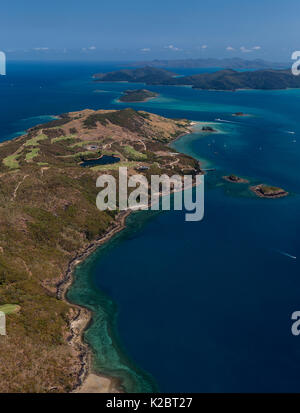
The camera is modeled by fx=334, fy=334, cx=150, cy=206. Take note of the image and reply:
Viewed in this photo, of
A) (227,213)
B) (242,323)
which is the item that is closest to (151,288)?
(242,323)

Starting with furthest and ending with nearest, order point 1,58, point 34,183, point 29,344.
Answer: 1. point 34,183
2. point 29,344
3. point 1,58

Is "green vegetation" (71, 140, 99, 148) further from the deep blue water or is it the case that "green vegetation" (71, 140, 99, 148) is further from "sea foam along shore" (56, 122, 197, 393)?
"sea foam along shore" (56, 122, 197, 393)

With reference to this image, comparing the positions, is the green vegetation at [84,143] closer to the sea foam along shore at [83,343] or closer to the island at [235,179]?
the island at [235,179]

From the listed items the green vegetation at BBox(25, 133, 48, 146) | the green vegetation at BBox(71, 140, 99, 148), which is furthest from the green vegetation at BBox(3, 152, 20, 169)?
the green vegetation at BBox(71, 140, 99, 148)

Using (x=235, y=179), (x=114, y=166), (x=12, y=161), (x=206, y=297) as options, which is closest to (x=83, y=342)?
(x=206, y=297)

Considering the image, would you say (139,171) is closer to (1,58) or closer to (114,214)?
(114,214)

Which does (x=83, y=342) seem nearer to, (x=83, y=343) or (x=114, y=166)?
(x=83, y=343)
